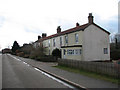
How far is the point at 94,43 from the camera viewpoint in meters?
29.0

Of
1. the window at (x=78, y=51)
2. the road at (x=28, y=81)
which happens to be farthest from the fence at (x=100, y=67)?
the window at (x=78, y=51)

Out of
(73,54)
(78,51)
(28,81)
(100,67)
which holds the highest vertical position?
(78,51)

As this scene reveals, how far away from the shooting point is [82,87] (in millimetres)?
8234

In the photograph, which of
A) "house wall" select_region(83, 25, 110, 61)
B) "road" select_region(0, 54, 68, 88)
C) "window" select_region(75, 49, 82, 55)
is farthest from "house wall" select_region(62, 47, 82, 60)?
"road" select_region(0, 54, 68, 88)

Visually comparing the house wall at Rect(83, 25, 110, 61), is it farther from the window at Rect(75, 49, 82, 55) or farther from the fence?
the fence

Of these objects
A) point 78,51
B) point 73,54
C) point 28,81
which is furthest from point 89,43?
point 28,81

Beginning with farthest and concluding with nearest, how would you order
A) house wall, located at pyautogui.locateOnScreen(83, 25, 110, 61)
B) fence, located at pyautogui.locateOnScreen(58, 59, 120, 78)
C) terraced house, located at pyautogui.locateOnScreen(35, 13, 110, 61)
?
house wall, located at pyautogui.locateOnScreen(83, 25, 110, 61) → terraced house, located at pyautogui.locateOnScreen(35, 13, 110, 61) → fence, located at pyautogui.locateOnScreen(58, 59, 120, 78)

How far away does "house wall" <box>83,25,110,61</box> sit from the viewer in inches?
1107

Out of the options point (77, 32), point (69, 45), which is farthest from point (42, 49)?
point (77, 32)

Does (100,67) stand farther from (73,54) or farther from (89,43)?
(73,54)

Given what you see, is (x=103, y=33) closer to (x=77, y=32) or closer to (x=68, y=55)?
(x=77, y=32)

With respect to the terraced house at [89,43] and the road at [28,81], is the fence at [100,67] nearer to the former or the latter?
the road at [28,81]

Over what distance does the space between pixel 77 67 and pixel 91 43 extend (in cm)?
1302

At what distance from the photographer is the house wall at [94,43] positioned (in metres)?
28.1
